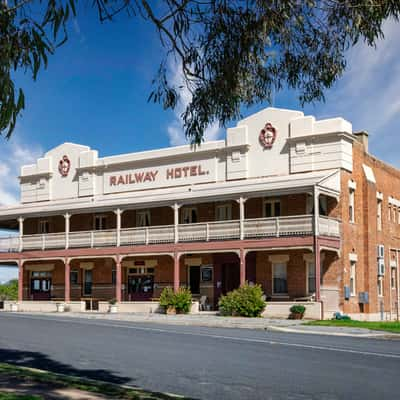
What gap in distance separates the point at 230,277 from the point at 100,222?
9.53 m

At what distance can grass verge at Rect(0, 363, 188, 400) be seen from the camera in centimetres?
1038

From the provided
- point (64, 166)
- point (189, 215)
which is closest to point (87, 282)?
point (64, 166)

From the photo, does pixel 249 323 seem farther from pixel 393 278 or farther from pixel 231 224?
pixel 393 278

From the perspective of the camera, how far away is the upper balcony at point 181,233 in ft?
107

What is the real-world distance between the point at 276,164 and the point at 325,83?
22125mm

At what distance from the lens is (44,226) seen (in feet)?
151

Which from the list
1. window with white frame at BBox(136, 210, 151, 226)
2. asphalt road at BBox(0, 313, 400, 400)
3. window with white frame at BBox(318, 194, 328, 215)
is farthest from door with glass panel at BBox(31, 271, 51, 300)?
asphalt road at BBox(0, 313, 400, 400)

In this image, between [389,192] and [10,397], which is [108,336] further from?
[389,192]

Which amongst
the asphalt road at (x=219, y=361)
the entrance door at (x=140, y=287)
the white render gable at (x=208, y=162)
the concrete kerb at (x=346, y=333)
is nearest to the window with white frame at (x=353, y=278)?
the white render gable at (x=208, y=162)

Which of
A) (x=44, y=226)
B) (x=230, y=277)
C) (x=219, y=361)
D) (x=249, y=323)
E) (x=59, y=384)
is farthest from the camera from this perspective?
(x=44, y=226)

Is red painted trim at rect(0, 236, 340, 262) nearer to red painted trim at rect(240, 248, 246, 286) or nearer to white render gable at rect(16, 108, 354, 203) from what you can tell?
red painted trim at rect(240, 248, 246, 286)

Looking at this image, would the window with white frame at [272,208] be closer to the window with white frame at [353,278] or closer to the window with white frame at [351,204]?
the window with white frame at [351,204]

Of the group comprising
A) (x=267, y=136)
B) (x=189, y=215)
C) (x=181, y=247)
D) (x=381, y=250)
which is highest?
(x=267, y=136)

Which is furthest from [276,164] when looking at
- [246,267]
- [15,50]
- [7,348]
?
[15,50]
